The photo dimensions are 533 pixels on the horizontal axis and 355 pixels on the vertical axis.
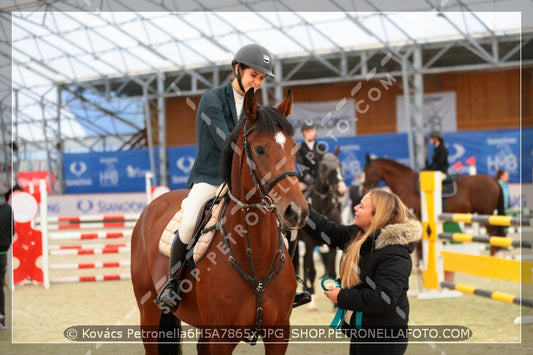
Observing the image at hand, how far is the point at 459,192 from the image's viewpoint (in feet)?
32.3

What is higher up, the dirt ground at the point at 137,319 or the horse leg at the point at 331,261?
the horse leg at the point at 331,261

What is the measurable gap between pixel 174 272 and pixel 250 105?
111 cm

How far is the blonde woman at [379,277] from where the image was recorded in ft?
9.70

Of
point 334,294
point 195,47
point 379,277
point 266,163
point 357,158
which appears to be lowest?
point 334,294

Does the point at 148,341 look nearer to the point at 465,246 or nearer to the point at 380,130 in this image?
the point at 465,246

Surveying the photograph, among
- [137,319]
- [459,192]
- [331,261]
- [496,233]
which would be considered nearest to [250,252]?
[137,319]

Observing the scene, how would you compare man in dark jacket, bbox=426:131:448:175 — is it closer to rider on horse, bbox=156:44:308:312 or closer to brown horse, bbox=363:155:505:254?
brown horse, bbox=363:155:505:254

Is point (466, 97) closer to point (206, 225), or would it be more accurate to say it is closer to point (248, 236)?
point (206, 225)

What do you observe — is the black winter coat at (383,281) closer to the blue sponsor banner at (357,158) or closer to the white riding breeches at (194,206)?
the white riding breeches at (194,206)

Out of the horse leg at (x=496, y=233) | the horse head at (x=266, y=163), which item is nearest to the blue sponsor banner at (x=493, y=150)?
the horse leg at (x=496, y=233)

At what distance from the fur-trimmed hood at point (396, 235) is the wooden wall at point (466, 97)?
1687 cm

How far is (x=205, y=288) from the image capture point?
3090 mm

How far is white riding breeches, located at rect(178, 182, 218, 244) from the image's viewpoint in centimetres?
328

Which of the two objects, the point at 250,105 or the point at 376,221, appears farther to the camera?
the point at 376,221
